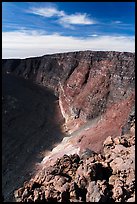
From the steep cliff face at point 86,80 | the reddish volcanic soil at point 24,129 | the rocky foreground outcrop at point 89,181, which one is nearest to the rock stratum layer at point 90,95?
the steep cliff face at point 86,80

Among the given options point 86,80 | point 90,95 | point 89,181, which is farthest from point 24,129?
point 89,181

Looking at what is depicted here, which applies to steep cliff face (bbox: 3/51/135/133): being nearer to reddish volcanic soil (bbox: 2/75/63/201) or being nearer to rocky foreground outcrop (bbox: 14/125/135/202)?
reddish volcanic soil (bbox: 2/75/63/201)

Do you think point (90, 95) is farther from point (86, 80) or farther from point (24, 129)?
point (24, 129)

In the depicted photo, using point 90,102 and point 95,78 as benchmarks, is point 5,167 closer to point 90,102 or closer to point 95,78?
point 90,102

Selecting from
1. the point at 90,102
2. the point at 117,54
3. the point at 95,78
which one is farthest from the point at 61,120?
the point at 117,54

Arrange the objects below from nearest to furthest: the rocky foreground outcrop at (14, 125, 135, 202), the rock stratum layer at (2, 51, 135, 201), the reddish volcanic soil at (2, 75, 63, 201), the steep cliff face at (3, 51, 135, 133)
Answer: the rocky foreground outcrop at (14, 125, 135, 202) → the reddish volcanic soil at (2, 75, 63, 201) → the rock stratum layer at (2, 51, 135, 201) → the steep cliff face at (3, 51, 135, 133)

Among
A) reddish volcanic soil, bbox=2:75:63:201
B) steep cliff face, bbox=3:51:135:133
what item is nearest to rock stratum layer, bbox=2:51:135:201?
steep cliff face, bbox=3:51:135:133

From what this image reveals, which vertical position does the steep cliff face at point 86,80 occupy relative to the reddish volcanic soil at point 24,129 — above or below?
above

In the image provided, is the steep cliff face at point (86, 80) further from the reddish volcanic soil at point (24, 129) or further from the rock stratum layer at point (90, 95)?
the reddish volcanic soil at point (24, 129)
